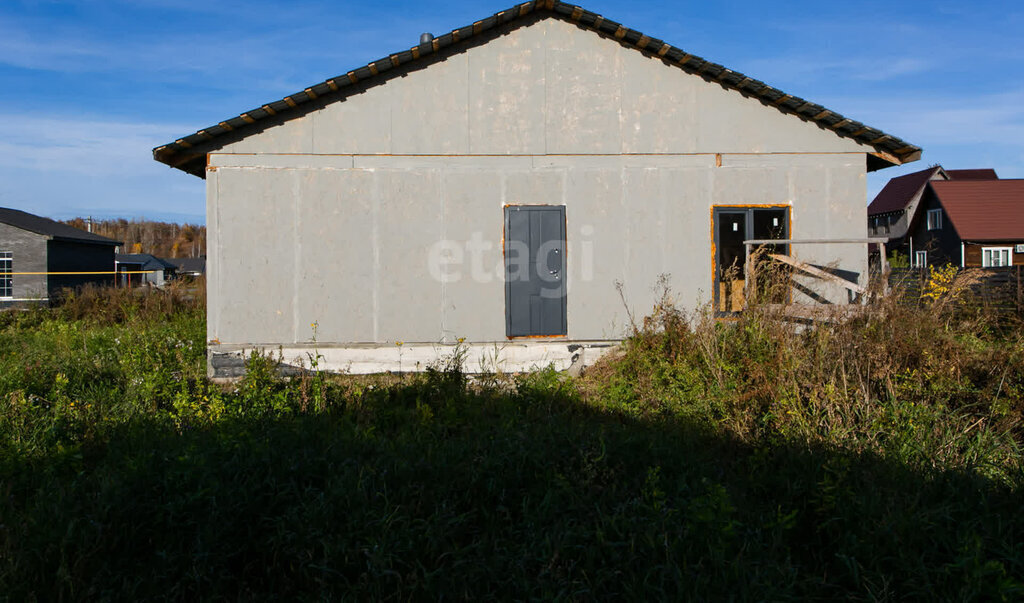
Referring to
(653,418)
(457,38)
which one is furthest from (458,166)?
(653,418)

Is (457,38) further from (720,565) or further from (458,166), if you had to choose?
(720,565)

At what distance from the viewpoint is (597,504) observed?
11.8ft

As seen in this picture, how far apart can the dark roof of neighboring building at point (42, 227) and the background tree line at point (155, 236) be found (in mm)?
42862

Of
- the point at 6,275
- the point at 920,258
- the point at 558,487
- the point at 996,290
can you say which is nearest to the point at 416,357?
the point at 558,487

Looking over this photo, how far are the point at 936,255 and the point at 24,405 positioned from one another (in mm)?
38726

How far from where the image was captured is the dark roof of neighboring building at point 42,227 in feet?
83.5

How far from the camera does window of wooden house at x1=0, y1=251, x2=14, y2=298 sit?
2547 cm

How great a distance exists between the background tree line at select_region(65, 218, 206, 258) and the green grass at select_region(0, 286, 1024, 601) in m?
73.5

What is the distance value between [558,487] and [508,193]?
Result: 528 cm

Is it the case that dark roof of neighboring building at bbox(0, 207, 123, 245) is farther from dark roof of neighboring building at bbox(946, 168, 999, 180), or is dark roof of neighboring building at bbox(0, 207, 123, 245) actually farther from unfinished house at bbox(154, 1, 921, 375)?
dark roof of neighboring building at bbox(946, 168, 999, 180)

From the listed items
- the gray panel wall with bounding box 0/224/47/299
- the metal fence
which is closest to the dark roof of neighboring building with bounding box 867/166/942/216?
the metal fence

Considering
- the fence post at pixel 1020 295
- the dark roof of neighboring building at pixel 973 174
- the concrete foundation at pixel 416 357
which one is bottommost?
the concrete foundation at pixel 416 357

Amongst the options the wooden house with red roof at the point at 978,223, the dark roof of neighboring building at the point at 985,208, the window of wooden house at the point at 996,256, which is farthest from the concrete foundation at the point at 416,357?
the window of wooden house at the point at 996,256

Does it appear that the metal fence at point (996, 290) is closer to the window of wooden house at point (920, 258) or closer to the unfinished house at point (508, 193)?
the unfinished house at point (508, 193)
